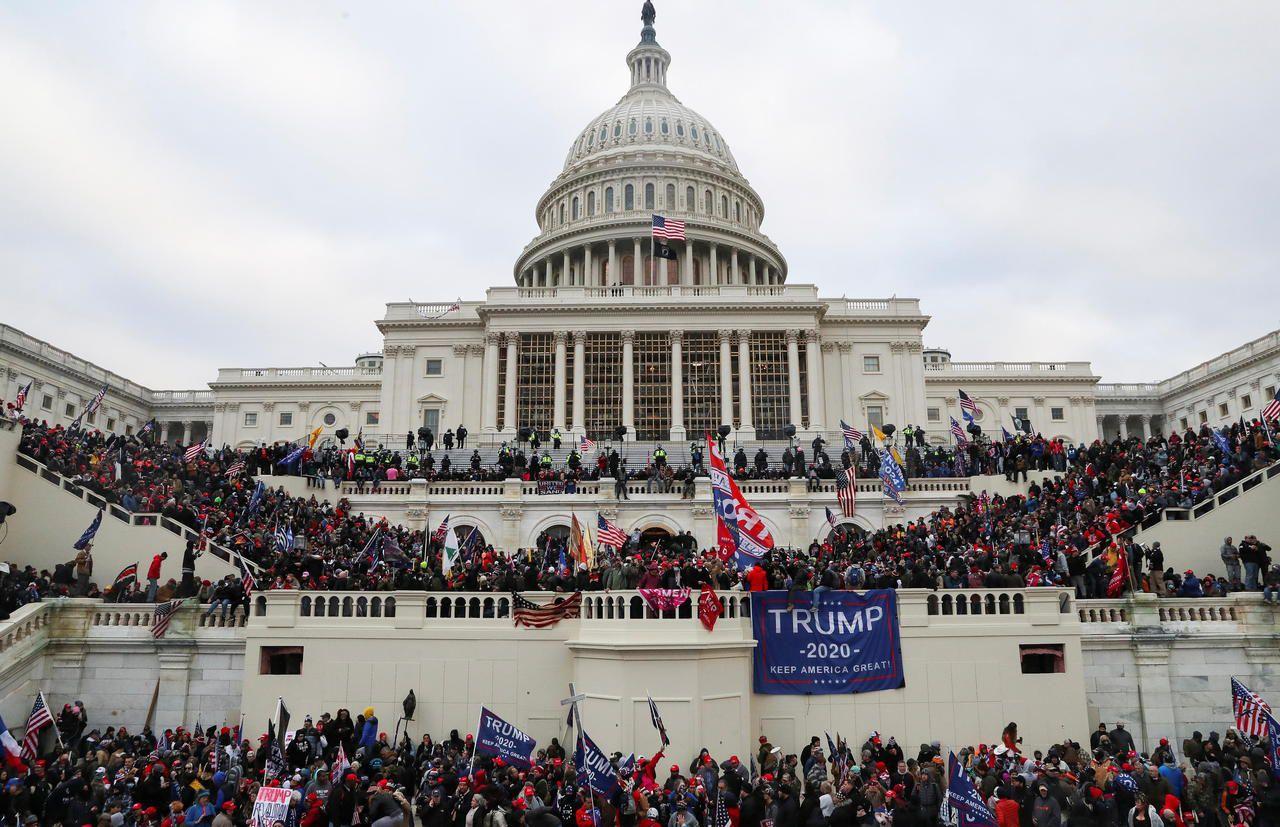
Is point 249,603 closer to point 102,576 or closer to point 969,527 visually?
point 102,576

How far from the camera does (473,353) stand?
220 feet

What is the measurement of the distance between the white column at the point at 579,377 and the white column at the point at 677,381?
6.05 m

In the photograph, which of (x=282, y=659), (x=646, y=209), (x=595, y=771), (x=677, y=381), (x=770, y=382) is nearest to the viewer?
(x=595, y=771)

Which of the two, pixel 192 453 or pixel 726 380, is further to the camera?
pixel 726 380

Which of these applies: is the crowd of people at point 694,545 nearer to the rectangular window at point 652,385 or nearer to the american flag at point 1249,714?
the american flag at point 1249,714

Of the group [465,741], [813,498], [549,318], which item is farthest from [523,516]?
[549,318]

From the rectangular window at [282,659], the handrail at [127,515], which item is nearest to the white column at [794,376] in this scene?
the handrail at [127,515]

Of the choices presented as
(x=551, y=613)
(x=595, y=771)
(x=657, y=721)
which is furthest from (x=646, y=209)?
(x=595, y=771)

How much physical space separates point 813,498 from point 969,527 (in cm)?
821

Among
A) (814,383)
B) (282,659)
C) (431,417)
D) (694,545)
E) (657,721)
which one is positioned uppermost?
(814,383)

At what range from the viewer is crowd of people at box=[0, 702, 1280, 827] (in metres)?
13.4

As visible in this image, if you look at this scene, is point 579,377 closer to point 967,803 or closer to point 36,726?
point 36,726

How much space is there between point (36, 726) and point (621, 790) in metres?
11.6

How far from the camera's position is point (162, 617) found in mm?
21312
